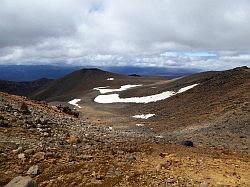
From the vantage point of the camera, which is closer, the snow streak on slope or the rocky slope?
the rocky slope

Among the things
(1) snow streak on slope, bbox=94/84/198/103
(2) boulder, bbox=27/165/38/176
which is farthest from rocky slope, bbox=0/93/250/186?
(1) snow streak on slope, bbox=94/84/198/103

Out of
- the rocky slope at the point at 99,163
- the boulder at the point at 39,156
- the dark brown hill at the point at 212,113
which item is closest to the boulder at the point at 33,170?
the rocky slope at the point at 99,163

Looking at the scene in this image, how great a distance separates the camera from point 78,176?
14.1m

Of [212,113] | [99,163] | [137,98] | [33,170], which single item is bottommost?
[137,98]

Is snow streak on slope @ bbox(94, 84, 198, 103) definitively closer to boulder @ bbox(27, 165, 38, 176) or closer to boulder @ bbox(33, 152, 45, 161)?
boulder @ bbox(33, 152, 45, 161)

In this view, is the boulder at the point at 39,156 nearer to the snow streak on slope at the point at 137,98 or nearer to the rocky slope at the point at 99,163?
the rocky slope at the point at 99,163

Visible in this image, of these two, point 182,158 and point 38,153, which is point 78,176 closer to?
point 38,153

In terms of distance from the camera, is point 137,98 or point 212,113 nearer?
point 212,113

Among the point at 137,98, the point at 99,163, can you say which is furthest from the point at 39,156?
the point at 137,98

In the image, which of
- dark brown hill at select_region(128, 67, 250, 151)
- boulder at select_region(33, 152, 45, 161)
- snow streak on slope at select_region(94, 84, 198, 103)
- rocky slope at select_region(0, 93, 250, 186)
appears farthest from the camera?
snow streak on slope at select_region(94, 84, 198, 103)

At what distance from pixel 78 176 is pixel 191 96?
41134 millimetres

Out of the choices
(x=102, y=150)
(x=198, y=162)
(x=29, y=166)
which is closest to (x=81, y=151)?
(x=102, y=150)

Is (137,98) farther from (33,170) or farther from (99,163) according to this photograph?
(33,170)

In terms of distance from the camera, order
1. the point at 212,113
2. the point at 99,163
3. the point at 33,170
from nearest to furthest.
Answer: the point at 33,170, the point at 99,163, the point at 212,113
